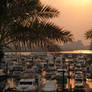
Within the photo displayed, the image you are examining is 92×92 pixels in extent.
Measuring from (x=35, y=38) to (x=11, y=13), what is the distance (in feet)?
2.80

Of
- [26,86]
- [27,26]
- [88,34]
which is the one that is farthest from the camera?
[26,86]

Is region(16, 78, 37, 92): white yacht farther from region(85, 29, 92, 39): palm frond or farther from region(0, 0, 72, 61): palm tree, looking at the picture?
region(0, 0, 72, 61): palm tree

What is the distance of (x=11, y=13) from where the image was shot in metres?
4.64

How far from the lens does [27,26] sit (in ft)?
16.4

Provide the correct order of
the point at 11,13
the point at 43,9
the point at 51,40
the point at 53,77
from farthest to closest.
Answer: the point at 53,77 → the point at 43,9 → the point at 51,40 → the point at 11,13

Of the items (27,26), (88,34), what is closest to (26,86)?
(88,34)

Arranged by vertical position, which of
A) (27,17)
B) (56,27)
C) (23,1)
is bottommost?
(56,27)

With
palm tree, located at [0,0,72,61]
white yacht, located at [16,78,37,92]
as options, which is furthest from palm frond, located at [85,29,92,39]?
white yacht, located at [16,78,37,92]

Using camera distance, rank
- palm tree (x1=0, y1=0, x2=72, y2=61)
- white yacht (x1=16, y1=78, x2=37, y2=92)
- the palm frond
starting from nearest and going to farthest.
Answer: palm tree (x1=0, y1=0, x2=72, y2=61) → the palm frond → white yacht (x1=16, y1=78, x2=37, y2=92)

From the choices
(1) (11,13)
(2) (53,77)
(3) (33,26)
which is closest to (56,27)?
(3) (33,26)

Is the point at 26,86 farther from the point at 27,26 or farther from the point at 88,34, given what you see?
the point at 27,26

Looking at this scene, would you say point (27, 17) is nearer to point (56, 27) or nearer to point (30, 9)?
point (30, 9)

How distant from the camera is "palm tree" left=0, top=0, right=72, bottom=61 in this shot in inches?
186

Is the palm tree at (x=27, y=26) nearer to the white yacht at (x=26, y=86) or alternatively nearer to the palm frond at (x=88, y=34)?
the palm frond at (x=88, y=34)
